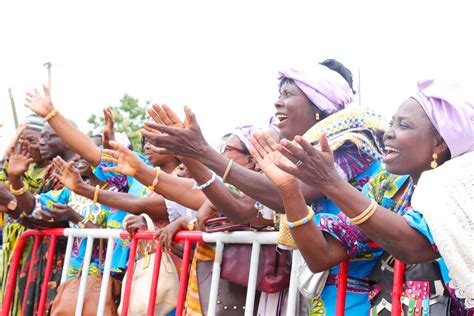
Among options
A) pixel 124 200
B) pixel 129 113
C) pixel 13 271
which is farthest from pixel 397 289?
pixel 129 113

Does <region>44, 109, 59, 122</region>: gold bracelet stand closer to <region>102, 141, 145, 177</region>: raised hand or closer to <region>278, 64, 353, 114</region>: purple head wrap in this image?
<region>102, 141, 145, 177</region>: raised hand

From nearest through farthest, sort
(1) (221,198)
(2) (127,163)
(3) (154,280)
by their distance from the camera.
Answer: (1) (221,198) < (2) (127,163) < (3) (154,280)

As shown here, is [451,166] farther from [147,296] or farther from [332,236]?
[147,296]

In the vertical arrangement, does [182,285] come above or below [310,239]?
below

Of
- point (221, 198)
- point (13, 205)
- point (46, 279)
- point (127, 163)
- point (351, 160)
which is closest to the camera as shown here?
point (351, 160)

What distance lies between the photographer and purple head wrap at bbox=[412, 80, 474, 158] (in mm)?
2750

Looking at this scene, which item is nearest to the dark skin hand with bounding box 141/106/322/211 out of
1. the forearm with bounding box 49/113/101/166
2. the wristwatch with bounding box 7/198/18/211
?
the forearm with bounding box 49/113/101/166

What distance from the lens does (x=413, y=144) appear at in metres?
2.83

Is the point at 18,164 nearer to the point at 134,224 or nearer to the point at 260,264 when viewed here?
the point at 134,224

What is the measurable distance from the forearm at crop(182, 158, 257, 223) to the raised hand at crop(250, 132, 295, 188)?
2.33 ft

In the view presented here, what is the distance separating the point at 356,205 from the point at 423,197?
0.25 meters

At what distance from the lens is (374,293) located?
312 centimetres

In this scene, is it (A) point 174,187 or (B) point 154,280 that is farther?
(B) point 154,280

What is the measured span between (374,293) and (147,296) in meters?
1.71
